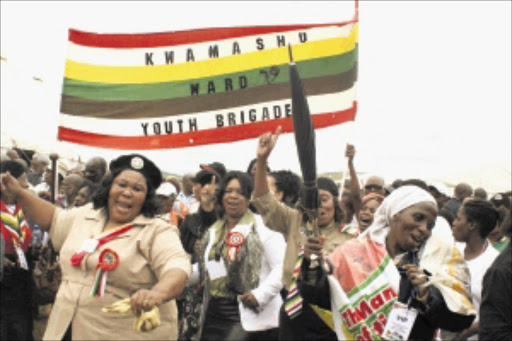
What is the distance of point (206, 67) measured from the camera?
848 cm

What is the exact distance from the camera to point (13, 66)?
68.0 feet

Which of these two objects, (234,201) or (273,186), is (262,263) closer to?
(234,201)

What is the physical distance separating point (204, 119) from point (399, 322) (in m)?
4.64

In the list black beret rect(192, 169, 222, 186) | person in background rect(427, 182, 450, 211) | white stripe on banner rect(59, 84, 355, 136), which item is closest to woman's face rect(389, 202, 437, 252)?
black beret rect(192, 169, 222, 186)

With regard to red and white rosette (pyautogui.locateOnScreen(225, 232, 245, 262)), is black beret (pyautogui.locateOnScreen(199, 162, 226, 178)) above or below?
above

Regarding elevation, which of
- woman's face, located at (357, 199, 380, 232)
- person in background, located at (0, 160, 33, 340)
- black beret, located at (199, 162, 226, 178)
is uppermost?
black beret, located at (199, 162, 226, 178)

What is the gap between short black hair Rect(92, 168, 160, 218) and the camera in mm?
4844

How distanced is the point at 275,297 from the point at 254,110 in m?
2.39

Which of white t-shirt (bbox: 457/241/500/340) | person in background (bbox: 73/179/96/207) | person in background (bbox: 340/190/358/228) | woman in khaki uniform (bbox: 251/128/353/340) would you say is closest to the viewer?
white t-shirt (bbox: 457/241/500/340)

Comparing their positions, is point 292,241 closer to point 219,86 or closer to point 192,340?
point 192,340

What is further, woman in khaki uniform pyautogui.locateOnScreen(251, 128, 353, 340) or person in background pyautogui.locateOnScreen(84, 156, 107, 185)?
person in background pyautogui.locateOnScreen(84, 156, 107, 185)

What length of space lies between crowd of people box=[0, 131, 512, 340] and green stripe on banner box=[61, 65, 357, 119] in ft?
3.80

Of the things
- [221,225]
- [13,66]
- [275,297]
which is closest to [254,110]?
[221,225]

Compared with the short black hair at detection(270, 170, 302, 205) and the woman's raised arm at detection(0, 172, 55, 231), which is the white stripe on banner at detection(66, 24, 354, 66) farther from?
the woman's raised arm at detection(0, 172, 55, 231)
